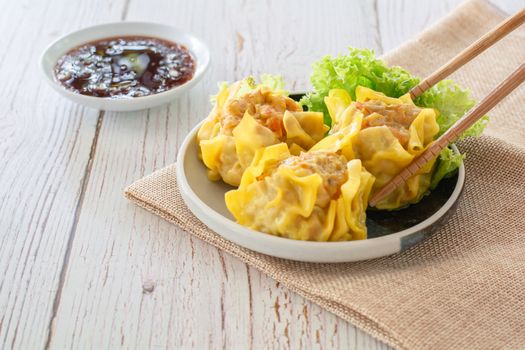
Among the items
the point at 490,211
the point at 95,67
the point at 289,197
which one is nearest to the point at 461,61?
the point at 490,211

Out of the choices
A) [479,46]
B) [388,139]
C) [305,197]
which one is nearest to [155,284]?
[305,197]

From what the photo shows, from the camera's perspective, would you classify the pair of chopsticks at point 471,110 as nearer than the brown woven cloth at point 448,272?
No

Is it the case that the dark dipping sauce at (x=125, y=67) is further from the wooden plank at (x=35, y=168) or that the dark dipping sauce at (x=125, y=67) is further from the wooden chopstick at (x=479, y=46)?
the wooden chopstick at (x=479, y=46)

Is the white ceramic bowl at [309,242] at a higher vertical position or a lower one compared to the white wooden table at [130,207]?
higher

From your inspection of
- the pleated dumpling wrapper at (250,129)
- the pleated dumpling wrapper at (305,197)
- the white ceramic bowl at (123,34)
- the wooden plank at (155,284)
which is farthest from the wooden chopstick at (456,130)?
the white ceramic bowl at (123,34)

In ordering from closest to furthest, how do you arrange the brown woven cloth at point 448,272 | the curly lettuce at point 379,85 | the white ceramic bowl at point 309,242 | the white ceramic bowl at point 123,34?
the brown woven cloth at point 448,272
the white ceramic bowl at point 309,242
the curly lettuce at point 379,85
the white ceramic bowl at point 123,34

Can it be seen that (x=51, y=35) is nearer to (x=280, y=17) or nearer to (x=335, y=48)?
(x=280, y=17)
